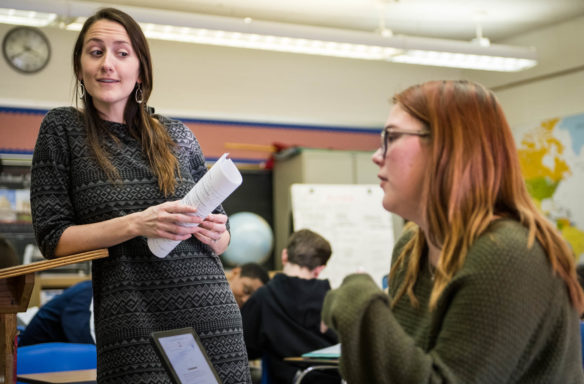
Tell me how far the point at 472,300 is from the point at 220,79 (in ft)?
21.5

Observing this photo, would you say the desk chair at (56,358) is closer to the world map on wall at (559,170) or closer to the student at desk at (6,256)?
the student at desk at (6,256)

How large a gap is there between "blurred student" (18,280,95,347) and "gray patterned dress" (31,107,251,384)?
1.89 meters

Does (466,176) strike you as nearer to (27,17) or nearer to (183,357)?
(183,357)

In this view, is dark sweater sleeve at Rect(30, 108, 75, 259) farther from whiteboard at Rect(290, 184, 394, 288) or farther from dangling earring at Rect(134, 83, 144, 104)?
whiteboard at Rect(290, 184, 394, 288)

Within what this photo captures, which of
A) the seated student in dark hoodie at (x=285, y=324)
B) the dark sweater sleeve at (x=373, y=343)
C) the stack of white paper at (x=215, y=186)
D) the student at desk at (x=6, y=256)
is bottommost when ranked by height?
the seated student in dark hoodie at (x=285, y=324)

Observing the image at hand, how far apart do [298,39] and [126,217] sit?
4.86 metres

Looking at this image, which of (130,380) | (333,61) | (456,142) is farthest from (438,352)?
(333,61)

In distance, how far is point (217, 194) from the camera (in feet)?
4.28

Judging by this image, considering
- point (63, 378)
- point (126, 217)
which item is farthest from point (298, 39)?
point (126, 217)

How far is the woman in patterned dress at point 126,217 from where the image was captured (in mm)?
1438

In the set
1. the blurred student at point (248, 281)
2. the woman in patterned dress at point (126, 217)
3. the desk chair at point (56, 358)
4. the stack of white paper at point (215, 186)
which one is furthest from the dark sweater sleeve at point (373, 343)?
the blurred student at point (248, 281)

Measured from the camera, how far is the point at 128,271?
147 cm

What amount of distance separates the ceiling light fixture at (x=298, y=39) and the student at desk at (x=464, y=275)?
4.54m

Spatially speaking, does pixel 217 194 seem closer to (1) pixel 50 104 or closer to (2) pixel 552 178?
(1) pixel 50 104
